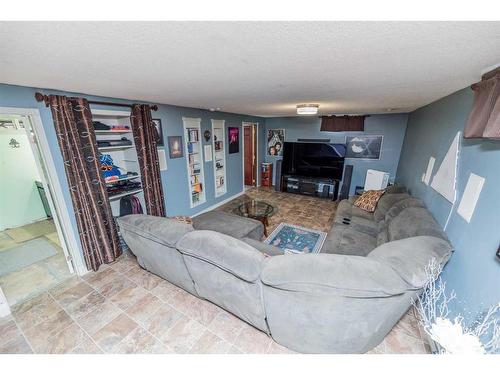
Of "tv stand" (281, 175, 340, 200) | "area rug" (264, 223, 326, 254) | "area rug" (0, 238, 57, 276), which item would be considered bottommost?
"area rug" (264, 223, 326, 254)

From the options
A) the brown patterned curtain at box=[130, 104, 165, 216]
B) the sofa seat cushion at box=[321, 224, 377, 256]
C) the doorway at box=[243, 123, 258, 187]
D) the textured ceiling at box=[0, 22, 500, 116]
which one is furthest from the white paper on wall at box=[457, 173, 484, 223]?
the doorway at box=[243, 123, 258, 187]

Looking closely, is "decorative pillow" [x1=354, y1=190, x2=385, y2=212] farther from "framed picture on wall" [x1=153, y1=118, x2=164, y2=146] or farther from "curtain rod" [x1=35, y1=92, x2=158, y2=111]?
"curtain rod" [x1=35, y1=92, x2=158, y2=111]

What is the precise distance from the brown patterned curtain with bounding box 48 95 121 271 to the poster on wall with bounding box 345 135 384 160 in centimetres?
520

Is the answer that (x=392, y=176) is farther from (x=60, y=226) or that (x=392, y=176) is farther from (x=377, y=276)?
(x=60, y=226)

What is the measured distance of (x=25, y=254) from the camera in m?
2.75

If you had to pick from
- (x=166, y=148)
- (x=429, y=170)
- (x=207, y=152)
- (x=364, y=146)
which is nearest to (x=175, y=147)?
(x=166, y=148)

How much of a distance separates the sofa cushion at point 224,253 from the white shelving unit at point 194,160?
7.94 ft

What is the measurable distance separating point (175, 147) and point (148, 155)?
1.93ft

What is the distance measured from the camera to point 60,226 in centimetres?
227

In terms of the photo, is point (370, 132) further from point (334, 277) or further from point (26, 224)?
point (26, 224)

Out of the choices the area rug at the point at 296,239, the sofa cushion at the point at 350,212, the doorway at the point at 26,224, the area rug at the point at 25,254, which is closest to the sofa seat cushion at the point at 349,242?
the sofa cushion at the point at 350,212

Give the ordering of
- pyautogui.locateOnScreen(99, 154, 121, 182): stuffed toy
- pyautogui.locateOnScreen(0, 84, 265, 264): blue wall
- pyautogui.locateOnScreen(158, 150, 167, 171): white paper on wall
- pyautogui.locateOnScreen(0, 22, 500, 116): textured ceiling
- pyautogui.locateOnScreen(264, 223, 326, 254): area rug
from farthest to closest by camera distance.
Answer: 1. pyautogui.locateOnScreen(158, 150, 167, 171): white paper on wall
2. pyautogui.locateOnScreen(264, 223, 326, 254): area rug
3. pyautogui.locateOnScreen(99, 154, 121, 182): stuffed toy
4. pyautogui.locateOnScreen(0, 84, 265, 264): blue wall
5. pyautogui.locateOnScreen(0, 22, 500, 116): textured ceiling

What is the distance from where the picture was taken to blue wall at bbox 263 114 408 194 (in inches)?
180
